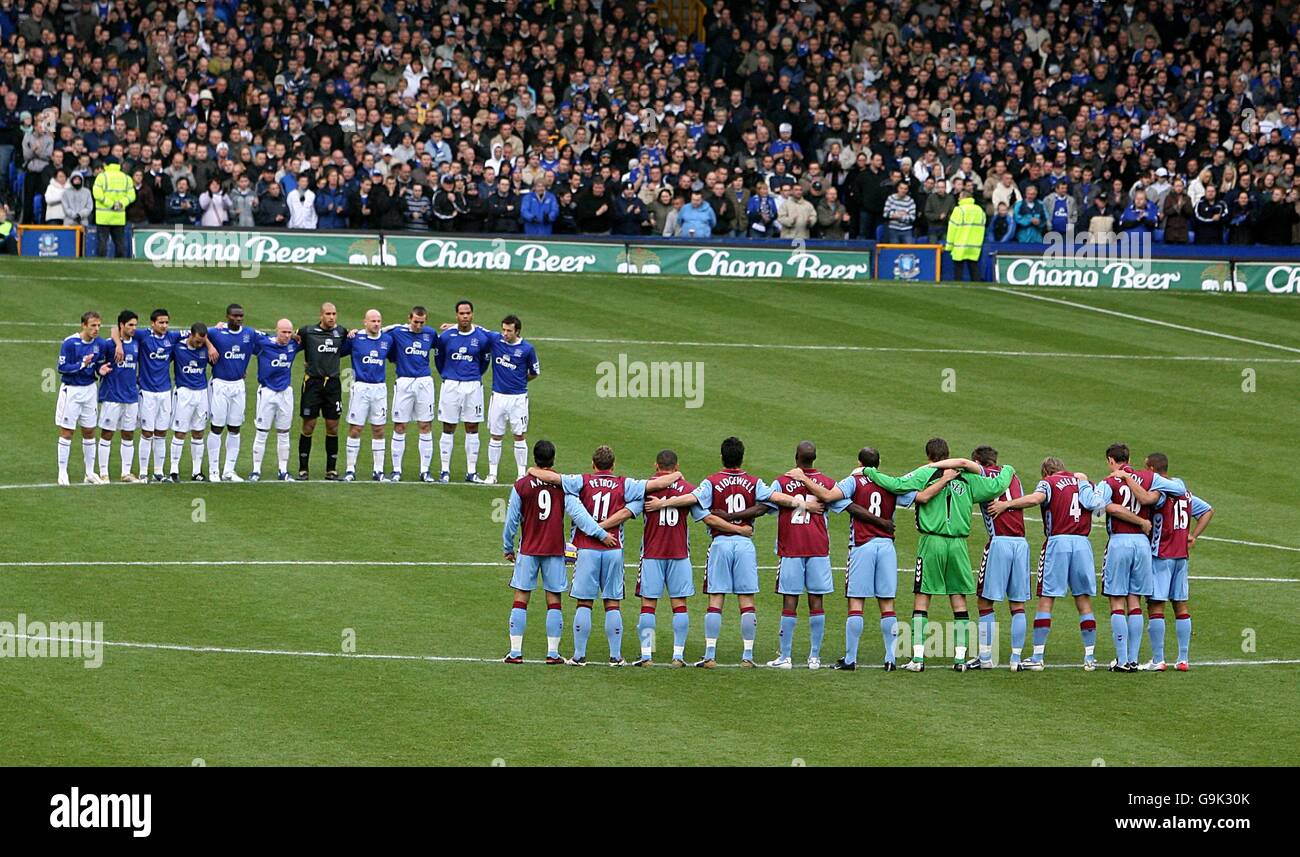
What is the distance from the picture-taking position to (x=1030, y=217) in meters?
44.0

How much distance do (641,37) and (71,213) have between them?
14768 millimetres

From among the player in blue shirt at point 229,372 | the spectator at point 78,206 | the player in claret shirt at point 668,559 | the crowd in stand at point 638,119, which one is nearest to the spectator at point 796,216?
the crowd in stand at point 638,119

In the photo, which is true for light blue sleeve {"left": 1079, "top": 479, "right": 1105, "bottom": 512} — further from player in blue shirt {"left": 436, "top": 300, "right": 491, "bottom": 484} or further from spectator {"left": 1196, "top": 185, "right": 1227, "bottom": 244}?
spectator {"left": 1196, "top": 185, "right": 1227, "bottom": 244}

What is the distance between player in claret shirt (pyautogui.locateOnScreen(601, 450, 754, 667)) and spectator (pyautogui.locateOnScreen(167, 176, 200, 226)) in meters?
25.2

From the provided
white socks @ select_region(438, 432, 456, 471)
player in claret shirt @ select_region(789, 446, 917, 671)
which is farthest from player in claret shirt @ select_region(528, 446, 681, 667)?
white socks @ select_region(438, 432, 456, 471)

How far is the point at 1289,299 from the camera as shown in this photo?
42.7 m

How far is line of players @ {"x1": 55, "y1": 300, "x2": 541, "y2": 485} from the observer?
86.7ft

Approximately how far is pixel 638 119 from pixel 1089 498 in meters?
28.7

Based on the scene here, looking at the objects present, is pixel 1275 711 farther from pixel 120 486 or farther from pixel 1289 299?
pixel 1289 299

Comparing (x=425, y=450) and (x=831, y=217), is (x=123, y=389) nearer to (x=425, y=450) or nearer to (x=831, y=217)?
(x=425, y=450)

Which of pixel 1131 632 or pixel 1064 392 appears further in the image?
pixel 1064 392

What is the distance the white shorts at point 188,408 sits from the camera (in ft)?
87.4

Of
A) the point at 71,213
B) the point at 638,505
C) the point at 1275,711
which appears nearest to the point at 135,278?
the point at 71,213

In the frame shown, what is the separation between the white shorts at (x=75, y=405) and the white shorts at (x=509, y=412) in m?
5.26
